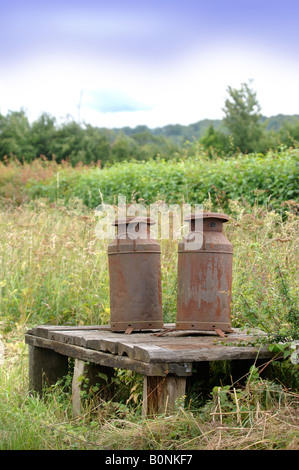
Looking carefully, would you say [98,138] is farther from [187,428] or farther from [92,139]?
[187,428]

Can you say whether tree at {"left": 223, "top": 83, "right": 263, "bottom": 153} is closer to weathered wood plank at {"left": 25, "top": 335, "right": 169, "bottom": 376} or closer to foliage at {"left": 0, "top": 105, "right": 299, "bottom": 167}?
foliage at {"left": 0, "top": 105, "right": 299, "bottom": 167}

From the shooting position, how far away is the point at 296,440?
8.79 ft

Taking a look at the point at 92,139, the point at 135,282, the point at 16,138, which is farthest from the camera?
the point at 92,139

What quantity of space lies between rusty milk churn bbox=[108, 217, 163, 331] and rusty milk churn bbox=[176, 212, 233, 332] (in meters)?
0.22

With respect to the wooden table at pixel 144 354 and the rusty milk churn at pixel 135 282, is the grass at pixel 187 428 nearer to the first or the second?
the wooden table at pixel 144 354

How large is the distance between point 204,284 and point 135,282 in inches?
20.5

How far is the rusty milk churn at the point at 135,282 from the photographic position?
13.1 ft

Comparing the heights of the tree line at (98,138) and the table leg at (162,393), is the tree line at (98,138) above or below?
above

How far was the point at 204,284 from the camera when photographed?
12.6ft

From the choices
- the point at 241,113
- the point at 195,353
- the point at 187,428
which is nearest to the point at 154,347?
the point at 195,353

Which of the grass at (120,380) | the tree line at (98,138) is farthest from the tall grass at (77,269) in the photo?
the tree line at (98,138)

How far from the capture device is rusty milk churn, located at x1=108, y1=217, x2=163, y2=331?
4.00 meters

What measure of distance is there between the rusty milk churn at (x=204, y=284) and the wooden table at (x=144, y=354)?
10 centimetres

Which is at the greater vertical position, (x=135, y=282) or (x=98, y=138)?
(x=98, y=138)
